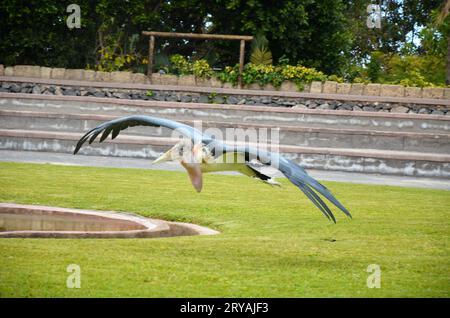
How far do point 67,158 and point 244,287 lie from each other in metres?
10.4

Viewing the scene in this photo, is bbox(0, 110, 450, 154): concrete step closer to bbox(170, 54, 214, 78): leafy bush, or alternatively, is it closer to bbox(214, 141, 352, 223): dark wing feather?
bbox(170, 54, 214, 78): leafy bush

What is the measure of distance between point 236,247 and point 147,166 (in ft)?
25.8

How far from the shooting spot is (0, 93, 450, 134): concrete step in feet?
61.6

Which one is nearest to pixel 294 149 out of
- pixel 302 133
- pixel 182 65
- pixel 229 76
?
pixel 302 133

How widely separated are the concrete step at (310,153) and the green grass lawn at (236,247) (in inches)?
128

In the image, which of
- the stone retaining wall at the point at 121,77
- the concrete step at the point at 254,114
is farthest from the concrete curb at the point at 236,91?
the concrete step at the point at 254,114

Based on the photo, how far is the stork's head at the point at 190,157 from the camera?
730 centimetres

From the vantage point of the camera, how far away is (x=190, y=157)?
7.40 metres

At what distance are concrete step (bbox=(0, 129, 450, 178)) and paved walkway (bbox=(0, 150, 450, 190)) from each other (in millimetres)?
254

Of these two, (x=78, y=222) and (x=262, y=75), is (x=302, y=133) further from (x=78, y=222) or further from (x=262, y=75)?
(x=78, y=222)

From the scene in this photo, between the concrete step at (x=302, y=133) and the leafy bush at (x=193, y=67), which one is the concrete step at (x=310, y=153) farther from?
the leafy bush at (x=193, y=67)

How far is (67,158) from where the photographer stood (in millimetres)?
16875

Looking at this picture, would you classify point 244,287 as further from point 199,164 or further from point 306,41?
point 306,41

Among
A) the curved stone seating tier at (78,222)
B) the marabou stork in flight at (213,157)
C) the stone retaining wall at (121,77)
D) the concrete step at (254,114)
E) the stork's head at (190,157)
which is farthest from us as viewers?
the stone retaining wall at (121,77)
